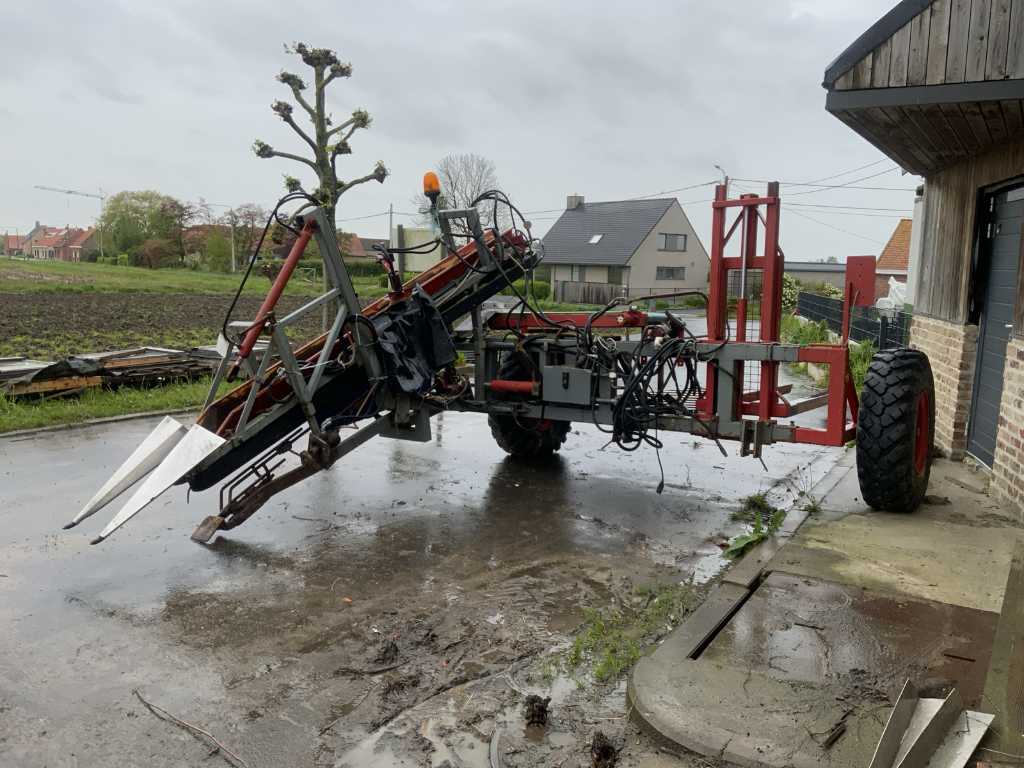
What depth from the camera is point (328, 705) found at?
3.72 m

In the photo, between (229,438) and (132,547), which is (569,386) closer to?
(229,438)

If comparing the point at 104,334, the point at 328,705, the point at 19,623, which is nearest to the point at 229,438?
the point at 19,623

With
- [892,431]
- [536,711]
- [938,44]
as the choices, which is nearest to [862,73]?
[938,44]

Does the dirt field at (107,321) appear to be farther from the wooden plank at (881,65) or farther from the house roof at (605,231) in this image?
the house roof at (605,231)

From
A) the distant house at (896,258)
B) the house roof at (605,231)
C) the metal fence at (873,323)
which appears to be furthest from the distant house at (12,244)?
the metal fence at (873,323)

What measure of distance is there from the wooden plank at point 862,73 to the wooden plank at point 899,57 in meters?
0.14

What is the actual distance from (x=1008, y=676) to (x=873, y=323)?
1153cm

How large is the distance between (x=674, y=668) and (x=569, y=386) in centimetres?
327

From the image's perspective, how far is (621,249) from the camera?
45.2 meters

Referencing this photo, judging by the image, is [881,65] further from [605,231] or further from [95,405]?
[605,231]

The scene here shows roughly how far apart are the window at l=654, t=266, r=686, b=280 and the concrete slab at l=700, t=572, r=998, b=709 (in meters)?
43.9

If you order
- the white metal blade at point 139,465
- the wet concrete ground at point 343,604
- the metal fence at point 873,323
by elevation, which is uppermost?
the metal fence at point 873,323

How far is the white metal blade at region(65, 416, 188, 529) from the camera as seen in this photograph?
16.4 feet

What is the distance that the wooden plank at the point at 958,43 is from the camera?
522 cm
